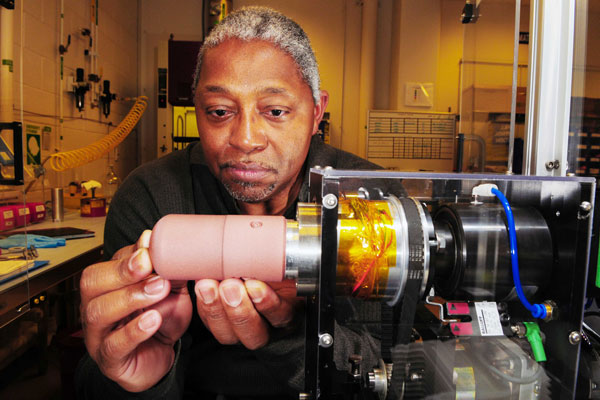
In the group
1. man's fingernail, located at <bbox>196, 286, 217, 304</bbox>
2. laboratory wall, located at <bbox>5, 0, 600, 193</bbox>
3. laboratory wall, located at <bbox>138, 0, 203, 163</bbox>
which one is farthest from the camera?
laboratory wall, located at <bbox>138, 0, 203, 163</bbox>

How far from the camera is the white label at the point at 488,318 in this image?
58 cm

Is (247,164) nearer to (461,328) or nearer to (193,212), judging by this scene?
(193,212)

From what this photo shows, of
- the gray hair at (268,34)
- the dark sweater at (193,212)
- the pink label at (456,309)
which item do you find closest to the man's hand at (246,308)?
the pink label at (456,309)

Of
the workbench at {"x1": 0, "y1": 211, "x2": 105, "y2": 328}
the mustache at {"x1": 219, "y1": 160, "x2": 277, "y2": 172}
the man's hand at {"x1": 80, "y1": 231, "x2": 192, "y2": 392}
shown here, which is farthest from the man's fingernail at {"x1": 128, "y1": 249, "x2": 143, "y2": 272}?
the workbench at {"x1": 0, "y1": 211, "x2": 105, "y2": 328}

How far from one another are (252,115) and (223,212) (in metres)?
0.32

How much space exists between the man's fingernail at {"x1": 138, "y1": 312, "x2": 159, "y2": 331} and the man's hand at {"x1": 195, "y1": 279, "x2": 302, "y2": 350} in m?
0.07

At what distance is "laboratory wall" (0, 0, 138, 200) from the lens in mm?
2121

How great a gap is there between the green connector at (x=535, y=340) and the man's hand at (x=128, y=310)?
0.53m

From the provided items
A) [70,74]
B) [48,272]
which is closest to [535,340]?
[48,272]

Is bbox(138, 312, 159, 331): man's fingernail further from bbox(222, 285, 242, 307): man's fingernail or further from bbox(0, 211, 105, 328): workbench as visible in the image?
bbox(0, 211, 105, 328): workbench

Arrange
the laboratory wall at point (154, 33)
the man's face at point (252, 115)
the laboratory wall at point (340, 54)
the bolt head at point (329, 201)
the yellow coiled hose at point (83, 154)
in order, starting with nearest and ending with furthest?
the bolt head at point (329, 201) → the man's face at point (252, 115) → the yellow coiled hose at point (83, 154) → the laboratory wall at point (340, 54) → the laboratory wall at point (154, 33)

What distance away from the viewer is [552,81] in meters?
0.69

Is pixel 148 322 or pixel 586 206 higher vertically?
pixel 586 206

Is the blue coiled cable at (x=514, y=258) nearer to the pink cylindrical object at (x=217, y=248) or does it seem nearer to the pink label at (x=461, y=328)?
the pink label at (x=461, y=328)
